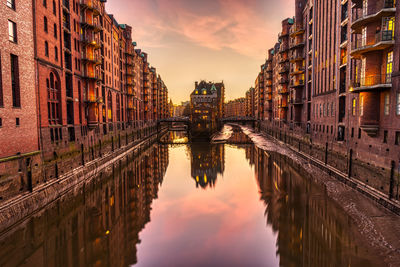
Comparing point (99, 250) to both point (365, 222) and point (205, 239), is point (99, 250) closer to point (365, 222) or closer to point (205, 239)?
point (205, 239)

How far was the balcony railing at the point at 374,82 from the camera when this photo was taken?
65.6 ft

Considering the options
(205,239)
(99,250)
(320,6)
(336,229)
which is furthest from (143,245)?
(320,6)

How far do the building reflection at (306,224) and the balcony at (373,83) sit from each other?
32.2 ft

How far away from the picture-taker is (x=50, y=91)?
26031mm

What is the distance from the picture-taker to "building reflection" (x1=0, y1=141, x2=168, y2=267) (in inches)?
472

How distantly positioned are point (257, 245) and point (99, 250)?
883 centimetres

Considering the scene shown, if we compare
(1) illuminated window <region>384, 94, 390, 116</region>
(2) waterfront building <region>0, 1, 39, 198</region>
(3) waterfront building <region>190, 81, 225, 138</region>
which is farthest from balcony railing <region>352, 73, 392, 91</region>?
(3) waterfront building <region>190, 81, 225, 138</region>

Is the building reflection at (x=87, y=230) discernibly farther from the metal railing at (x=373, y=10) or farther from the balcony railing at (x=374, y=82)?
the metal railing at (x=373, y=10)

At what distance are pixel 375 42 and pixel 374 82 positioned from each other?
3467mm

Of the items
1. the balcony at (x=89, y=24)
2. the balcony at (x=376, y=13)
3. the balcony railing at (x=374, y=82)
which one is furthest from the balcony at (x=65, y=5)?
the balcony railing at (x=374, y=82)

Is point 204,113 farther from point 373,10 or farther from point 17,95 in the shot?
point 17,95

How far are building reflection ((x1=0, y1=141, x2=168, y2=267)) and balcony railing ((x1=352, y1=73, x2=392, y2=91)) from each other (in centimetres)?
2169

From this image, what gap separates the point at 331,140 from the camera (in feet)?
108

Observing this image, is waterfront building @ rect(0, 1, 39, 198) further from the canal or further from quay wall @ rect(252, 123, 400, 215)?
quay wall @ rect(252, 123, 400, 215)
